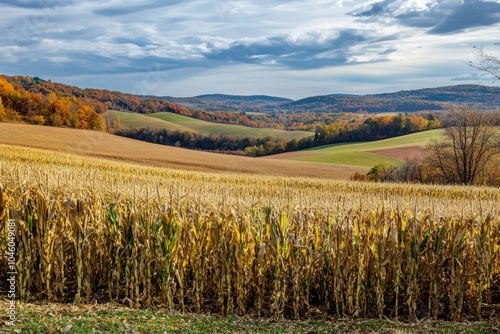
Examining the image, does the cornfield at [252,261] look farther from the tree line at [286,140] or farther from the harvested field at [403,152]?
the tree line at [286,140]

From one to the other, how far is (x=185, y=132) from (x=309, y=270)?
307 feet

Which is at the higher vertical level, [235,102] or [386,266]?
[235,102]

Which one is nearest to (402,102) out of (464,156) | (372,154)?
(372,154)

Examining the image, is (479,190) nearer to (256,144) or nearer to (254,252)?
(254,252)

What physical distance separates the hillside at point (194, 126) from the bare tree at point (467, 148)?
1766 inches

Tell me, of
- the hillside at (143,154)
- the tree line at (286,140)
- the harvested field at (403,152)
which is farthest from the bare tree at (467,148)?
the tree line at (286,140)

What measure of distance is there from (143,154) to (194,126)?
59.3 metres

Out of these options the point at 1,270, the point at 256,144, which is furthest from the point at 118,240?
the point at 256,144

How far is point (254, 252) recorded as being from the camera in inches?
302

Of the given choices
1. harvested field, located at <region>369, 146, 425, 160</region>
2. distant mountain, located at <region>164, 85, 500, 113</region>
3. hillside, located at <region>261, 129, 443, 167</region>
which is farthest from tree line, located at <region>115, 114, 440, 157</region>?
distant mountain, located at <region>164, 85, 500, 113</region>

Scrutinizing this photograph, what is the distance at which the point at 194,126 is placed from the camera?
115m

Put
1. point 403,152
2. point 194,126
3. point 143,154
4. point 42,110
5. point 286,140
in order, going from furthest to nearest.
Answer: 1. point 194,126
2. point 286,140
3. point 403,152
4. point 42,110
5. point 143,154

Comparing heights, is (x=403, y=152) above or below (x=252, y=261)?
above

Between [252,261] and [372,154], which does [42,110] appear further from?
[252,261]
